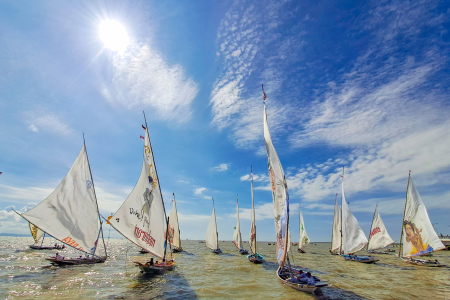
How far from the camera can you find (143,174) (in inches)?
996

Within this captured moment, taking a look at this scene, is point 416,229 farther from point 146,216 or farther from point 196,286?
point 146,216

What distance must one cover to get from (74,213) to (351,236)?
4975 cm

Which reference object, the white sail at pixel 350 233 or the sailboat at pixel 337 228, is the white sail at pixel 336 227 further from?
the white sail at pixel 350 233

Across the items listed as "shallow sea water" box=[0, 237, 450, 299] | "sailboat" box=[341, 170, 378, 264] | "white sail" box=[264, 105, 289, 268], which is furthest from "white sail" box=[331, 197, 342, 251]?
"white sail" box=[264, 105, 289, 268]

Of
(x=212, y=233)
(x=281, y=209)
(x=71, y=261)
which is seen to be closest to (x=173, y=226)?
(x=212, y=233)

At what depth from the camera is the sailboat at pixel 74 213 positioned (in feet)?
84.7

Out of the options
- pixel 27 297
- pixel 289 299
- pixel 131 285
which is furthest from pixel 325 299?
pixel 27 297

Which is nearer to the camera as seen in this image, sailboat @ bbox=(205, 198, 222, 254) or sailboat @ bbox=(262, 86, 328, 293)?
sailboat @ bbox=(262, 86, 328, 293)

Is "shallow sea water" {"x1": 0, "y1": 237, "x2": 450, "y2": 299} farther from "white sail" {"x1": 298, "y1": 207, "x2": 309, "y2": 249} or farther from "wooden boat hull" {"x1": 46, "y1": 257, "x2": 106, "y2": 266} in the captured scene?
"white sail" {"x1": 298, "y1": 207, "x2": 309, "y2": 249}

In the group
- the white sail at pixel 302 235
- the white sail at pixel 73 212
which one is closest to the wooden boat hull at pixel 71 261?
the white sail at pixel 73 212

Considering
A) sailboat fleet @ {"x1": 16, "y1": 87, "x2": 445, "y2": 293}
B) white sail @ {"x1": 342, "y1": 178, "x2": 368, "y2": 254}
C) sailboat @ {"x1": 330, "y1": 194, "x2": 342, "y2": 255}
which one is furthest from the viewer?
sailboat @ {"x1": 330, "y1": 194, "x2": 342, "y2": 255}

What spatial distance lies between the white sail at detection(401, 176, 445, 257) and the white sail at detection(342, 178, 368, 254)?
6787mm

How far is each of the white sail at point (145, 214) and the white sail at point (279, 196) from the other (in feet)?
46.2

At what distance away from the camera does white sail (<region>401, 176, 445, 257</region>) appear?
35000 millimetres
